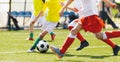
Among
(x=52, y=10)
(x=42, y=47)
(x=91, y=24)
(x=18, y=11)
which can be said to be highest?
(x=91, y=24)

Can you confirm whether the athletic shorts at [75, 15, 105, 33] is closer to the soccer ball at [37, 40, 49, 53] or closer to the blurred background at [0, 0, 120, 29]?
the soccer ball at [37, 40, 49, 53]

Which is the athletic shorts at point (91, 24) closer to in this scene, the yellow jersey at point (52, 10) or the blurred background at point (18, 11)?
the yellow jersey at point (52, 10)

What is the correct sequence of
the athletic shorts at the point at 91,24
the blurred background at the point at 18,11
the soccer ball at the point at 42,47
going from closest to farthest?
the athletic shorts at the point at 91,24, the soccer ball at the point at 42,47, the blurred background at the point at 18,11

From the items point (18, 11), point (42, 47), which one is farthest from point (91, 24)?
point (18, 11)

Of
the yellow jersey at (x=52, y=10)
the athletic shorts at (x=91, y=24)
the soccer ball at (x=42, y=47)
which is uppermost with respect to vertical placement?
the athletic shorts at (x=91, y=24)

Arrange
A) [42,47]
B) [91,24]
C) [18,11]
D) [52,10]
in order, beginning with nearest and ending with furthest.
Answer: [91,24] → [42,47] → [52,10] → [18,11]

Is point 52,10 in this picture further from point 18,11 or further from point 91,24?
point 18,11

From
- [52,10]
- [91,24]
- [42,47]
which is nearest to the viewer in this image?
[91,24]

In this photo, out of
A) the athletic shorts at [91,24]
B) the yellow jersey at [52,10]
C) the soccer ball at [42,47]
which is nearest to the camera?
the athletic shorts at [91,24]

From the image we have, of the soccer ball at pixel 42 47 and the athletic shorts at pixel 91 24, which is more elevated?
the athletic shorts at pixel 91 24

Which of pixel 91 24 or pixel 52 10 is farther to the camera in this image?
pixel 52 10

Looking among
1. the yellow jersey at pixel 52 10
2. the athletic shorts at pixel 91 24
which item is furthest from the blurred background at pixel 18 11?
the athletic shorts at pixel 91 24

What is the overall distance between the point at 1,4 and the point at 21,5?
140cm

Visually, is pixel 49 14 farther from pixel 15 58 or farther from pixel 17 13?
pixel 17 13
